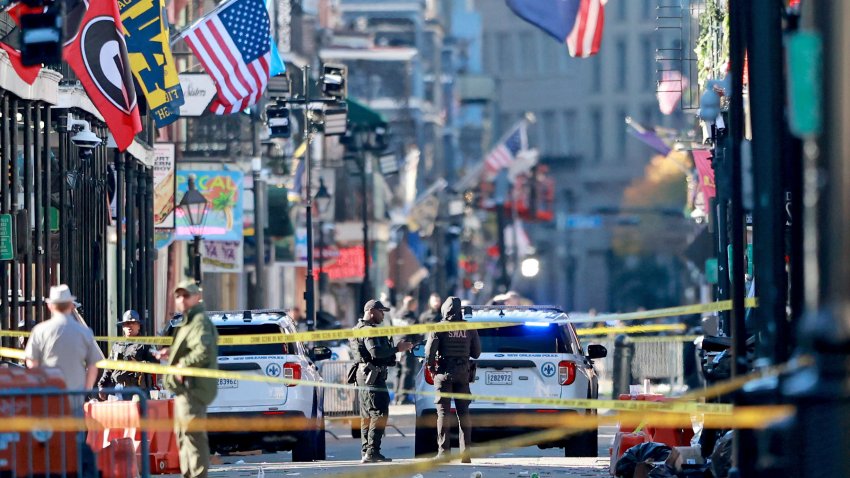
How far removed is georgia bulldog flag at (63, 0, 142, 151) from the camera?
22984 millimetres

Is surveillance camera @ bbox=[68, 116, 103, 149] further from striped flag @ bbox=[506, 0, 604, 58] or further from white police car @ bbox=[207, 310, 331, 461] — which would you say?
white police car @ bbox=[207, 310, 331, 461]

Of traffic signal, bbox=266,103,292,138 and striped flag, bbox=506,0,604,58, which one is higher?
striped flag, bbox=506,0,604,58

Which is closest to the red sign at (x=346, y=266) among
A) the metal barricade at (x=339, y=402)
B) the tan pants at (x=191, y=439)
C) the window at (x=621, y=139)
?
the metal barricade at (x=339, y=402)

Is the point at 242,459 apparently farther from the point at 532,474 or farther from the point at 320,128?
the point at 320,128

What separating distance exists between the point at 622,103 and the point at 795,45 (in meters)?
151

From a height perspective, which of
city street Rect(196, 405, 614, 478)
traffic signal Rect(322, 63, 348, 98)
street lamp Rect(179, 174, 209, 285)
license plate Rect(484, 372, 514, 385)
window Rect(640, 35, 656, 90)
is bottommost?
city street Rect(196, 405, 614, 478)

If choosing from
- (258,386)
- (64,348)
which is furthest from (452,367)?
(64,348)

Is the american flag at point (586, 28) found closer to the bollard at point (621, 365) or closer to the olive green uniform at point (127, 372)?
the bollard at point (621, 365)

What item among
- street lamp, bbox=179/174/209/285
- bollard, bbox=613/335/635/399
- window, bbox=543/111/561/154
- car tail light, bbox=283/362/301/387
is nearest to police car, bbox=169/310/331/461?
car tail light, bbox=283/362/301/387

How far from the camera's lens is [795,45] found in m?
8.10

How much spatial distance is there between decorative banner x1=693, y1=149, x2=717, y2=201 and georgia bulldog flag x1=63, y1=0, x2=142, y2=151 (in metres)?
11.8

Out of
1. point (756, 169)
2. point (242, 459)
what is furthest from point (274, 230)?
point (756, 169)

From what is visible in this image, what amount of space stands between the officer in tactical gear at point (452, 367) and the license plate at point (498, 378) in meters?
0.42

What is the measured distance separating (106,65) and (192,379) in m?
7.59
